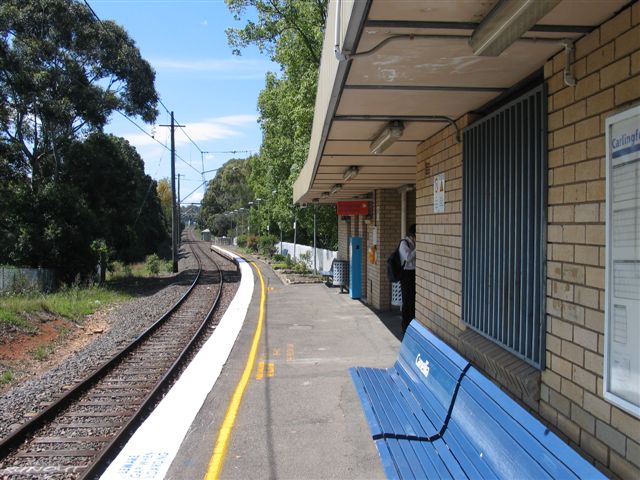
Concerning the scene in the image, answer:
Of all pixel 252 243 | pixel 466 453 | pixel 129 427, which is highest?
pixel 466 453

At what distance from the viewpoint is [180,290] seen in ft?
68.7

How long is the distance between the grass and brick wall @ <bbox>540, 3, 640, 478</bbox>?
1181cm

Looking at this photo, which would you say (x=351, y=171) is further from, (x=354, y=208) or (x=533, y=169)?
(x=533, y=169)

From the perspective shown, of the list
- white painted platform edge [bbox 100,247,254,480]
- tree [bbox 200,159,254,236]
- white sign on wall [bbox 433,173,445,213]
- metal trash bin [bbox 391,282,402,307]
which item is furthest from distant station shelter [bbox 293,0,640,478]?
tree [bbox 200,159,254,236]

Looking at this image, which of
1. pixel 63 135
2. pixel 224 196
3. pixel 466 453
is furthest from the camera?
pixel 224 196

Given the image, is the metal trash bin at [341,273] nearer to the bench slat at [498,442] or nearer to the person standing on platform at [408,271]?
the person standing on platform at [408,271]

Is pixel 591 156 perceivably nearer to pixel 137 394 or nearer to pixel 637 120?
pixel 637 120

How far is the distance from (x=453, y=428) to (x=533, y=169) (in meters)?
1.88

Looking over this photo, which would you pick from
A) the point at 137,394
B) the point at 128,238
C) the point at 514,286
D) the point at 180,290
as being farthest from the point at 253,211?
the point at 514,286

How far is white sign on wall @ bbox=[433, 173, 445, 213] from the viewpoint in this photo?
605cm

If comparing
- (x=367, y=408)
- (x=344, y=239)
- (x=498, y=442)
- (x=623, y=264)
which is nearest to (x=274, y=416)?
(x=367, y=408)

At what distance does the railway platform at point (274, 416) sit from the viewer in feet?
14.3

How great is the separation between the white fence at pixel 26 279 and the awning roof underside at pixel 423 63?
15847mm

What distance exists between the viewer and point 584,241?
10.1 feet
